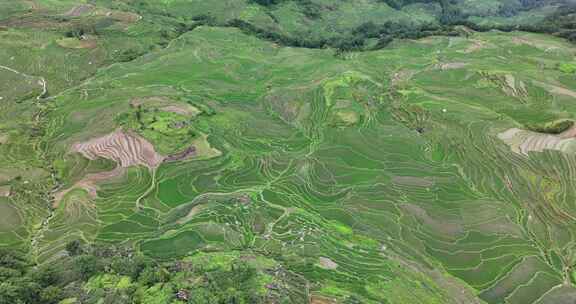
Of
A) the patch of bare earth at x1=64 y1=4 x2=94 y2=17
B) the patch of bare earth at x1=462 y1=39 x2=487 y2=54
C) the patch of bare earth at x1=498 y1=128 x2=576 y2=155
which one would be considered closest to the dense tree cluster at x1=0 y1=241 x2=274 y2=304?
the patch of bare earth at x1=498 y1=128 x2=576 y2=155

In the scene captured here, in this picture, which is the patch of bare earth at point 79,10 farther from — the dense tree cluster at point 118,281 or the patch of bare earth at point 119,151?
the dense tree cluster at point 118,281

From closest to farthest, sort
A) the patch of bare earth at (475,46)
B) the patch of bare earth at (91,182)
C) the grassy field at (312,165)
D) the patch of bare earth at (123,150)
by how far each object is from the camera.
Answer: the grassy field at (312,165), the patch of bare earth at (91,182), the patch of bare earth at (123,150), the patch of bare earth at (475,46)

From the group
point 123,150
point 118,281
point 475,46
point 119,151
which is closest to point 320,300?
point 118,281

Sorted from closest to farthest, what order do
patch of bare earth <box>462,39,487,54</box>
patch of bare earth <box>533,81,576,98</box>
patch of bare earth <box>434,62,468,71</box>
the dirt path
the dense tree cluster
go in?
the dense tree cluster < patch of bare earth <box>533,81,576,98</box> < the dirt path < patch of bare earth <box>434,62,468,71</box> < patch of bare earth <box>462,39,487,54</box>

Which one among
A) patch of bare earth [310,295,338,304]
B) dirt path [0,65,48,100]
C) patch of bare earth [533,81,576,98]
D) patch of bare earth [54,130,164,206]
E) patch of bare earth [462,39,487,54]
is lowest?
dirt path [0,65,48,100]

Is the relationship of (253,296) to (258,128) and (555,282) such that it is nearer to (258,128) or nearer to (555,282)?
(555,282)

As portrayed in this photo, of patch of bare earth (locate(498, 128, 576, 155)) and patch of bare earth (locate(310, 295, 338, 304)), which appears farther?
patch of bare earth (locate(498, 128, 576, 155))

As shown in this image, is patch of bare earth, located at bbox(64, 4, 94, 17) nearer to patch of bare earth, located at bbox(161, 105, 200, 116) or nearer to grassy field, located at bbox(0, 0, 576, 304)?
grassy field, located at bbox(0, 0, 576, 304)

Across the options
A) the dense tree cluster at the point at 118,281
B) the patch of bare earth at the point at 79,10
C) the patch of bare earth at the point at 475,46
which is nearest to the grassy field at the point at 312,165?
the dense tree cluster at the point at 118,281

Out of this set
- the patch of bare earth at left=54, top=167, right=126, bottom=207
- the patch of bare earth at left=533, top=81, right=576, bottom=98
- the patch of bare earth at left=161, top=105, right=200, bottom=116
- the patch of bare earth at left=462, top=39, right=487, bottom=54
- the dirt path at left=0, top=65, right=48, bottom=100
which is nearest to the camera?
the patch of bare earth at left=54, top=167, right=126, bottom=207
